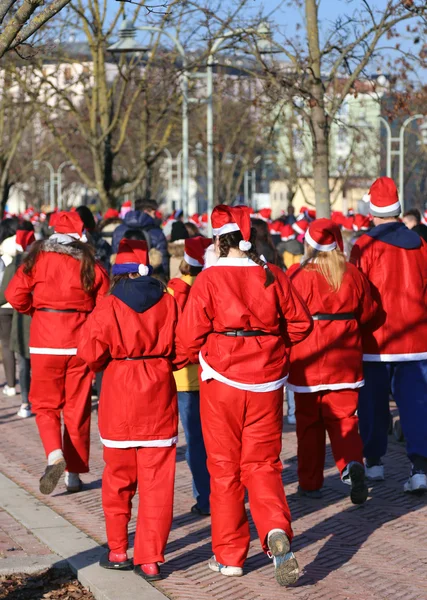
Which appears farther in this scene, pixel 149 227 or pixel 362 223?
pixel 362 223

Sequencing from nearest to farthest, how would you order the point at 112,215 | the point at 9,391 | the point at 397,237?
1. the point at 397,237
2. the point at 9,391
3. the point at 112,215

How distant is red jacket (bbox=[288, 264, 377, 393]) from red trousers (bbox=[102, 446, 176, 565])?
5.56ft

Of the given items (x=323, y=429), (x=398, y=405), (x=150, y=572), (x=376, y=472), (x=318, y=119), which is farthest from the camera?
(x=318, y=119)

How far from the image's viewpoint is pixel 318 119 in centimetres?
1309

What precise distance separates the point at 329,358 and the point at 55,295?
1.91m

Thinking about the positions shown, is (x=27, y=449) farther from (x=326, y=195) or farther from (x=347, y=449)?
(x=326, y=195)

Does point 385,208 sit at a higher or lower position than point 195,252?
higher

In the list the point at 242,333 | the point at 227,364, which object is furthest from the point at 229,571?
the point at 242,333

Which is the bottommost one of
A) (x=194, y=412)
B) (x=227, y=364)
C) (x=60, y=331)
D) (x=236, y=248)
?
(x=194, y=412)

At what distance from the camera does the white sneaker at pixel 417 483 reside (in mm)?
8094

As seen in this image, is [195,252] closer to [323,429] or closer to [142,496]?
[323,429]

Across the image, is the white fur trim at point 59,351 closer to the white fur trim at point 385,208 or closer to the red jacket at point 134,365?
the red jacket at point 134,365

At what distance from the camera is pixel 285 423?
11.3m

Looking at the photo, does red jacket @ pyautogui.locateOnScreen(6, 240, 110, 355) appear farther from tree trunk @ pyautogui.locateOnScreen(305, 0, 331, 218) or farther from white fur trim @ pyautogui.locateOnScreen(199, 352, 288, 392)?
tree trunk @ pyautogui.locateOnScreen(305, 0, 331, 218)
